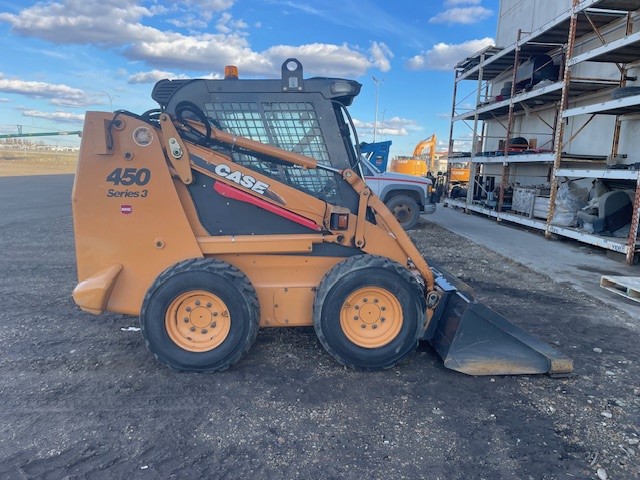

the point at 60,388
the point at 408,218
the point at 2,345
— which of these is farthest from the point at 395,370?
the point at 408,218

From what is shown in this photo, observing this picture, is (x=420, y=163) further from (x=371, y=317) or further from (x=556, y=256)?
(x=371, y=317)

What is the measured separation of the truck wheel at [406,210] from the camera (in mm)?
12367

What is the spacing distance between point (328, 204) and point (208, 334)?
4.86 feet

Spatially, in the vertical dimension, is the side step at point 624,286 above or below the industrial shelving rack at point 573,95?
below

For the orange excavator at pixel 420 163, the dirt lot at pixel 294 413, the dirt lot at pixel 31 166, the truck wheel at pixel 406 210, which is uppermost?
the orange excavator at pixel 420 163

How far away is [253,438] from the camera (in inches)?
120

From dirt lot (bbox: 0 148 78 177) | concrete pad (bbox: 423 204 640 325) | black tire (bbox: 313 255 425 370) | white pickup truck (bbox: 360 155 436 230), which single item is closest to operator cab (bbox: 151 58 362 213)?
black tire (bbox: 313 255 425 370)

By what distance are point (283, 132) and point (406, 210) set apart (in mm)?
8844

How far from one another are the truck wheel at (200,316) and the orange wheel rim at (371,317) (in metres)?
0.78

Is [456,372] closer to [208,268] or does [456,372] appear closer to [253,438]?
[253,438]

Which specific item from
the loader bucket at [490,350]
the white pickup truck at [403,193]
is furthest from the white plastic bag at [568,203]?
the loader bucket at [490,350]

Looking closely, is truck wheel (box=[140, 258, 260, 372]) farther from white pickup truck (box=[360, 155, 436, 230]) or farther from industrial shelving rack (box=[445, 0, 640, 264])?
white pickup truck (box=[360, 155, 436, 230])

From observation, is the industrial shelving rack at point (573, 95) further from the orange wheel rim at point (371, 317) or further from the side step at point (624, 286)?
the orange wheel rim at point (371, 317)

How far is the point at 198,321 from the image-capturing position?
12.5ft
